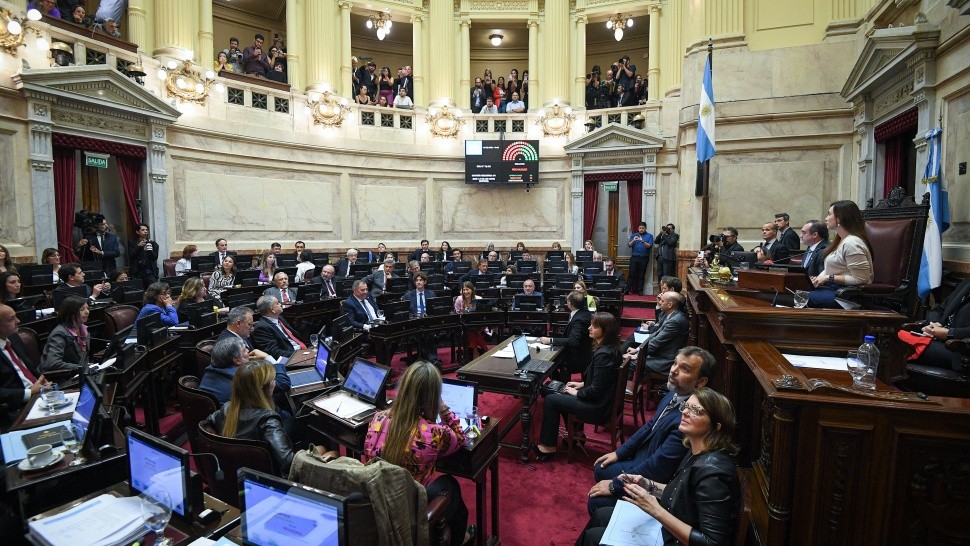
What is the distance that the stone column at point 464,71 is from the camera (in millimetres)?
15078

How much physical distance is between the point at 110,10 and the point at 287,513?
12.6m

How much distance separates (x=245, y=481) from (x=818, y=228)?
4.59m

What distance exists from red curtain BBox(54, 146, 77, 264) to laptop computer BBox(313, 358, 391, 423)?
8.36 meters

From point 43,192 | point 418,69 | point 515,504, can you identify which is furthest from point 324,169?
point 515,504

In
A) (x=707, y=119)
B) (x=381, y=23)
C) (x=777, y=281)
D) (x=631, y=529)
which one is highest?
(x=381, y=23)

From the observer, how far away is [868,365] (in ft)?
7.00

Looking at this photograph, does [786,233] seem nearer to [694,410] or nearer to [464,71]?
[694,410]

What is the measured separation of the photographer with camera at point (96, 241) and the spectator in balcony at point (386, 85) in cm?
825

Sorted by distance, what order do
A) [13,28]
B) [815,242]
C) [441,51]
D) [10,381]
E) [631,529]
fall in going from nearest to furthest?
[631,529]
[10,381]
[815,242]
[13,28]
[441,51]

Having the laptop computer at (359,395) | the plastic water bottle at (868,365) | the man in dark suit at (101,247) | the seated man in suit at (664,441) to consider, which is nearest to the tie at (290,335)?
the laptop computer at (359,395)

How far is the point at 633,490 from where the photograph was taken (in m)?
2.37

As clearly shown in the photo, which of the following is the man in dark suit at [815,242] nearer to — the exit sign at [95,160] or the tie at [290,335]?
the tie at [290,335]

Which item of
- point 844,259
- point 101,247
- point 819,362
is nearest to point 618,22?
point 844,259

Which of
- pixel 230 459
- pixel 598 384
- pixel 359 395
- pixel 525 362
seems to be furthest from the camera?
pixel 525 362
